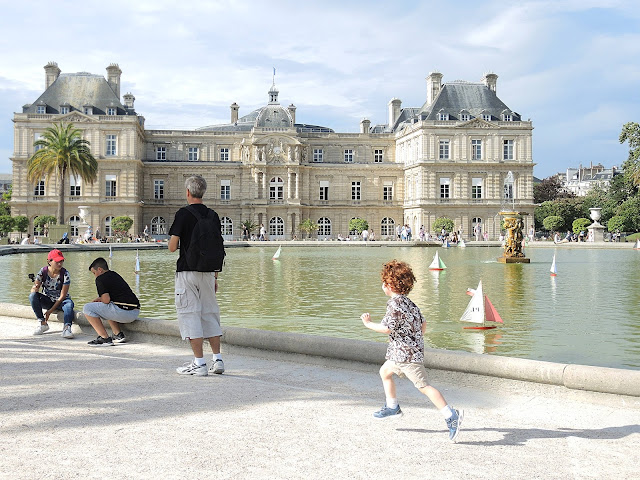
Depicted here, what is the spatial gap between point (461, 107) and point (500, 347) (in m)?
56.8

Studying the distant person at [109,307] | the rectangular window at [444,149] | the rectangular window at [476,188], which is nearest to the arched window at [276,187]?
the rectangular window at [444,149]

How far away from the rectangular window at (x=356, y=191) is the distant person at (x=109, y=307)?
59.3m

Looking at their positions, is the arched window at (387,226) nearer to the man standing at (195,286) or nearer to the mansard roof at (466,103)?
the mansard roof at (466,103)

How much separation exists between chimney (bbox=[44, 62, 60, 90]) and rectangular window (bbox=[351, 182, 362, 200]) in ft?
98.6

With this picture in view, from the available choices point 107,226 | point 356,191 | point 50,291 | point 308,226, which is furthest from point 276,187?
point 50,291

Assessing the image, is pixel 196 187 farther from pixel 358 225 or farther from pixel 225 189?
pixel 225 189

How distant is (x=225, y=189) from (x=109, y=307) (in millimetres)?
58094

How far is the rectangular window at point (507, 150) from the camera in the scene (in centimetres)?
6281

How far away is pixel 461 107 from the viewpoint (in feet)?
209

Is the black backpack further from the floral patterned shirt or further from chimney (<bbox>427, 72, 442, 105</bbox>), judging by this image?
chimney (<bbox>427, 72, 442, 105</bbox>)

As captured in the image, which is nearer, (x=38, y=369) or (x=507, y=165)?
(x=38, y=369)

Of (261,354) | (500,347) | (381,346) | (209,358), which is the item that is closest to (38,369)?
(209,358)

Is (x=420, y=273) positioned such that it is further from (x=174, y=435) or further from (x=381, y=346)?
(x=174, y=435)

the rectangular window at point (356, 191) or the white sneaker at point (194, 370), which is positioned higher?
the rectangular window at point (356, 191)
